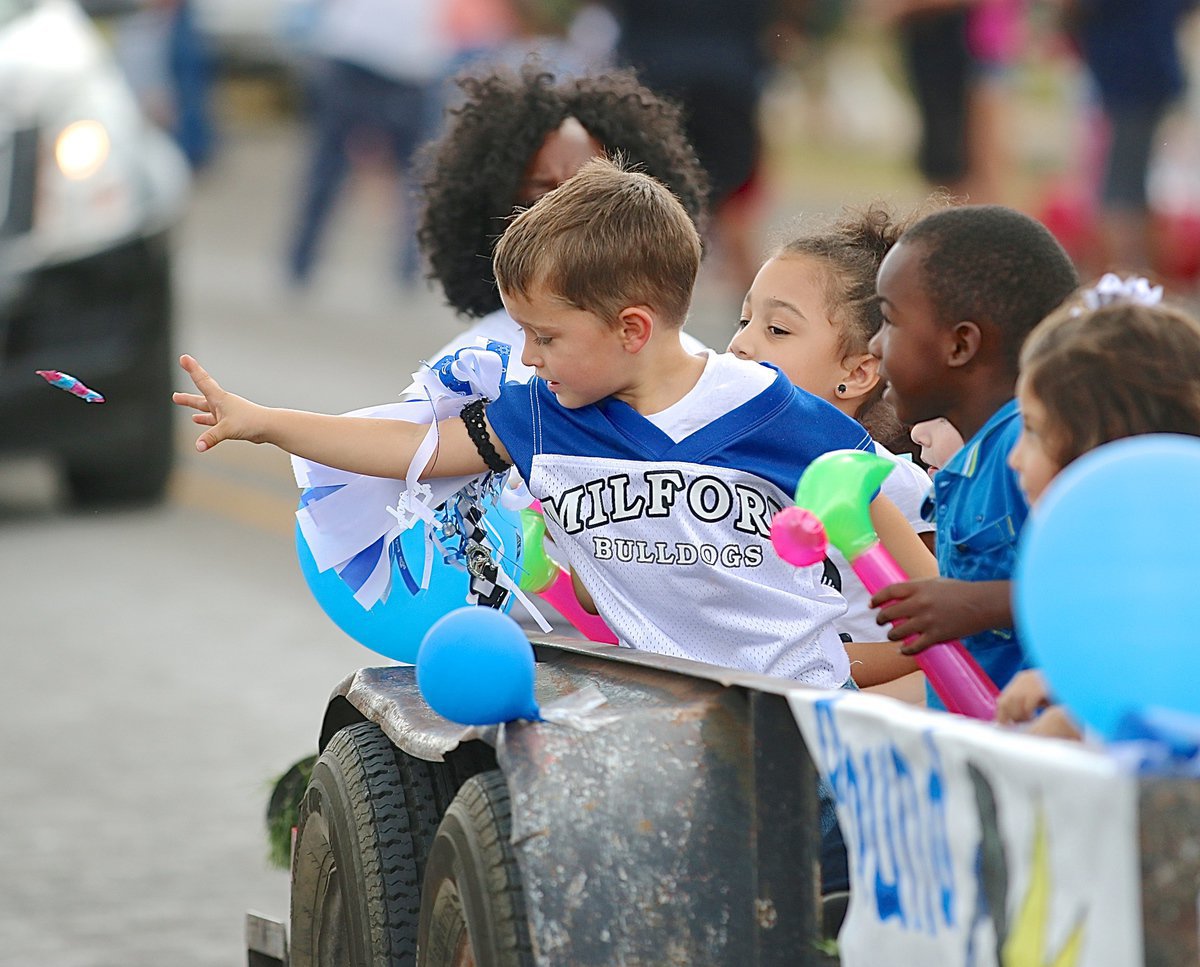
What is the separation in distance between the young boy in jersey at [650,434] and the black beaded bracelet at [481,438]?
0.05m

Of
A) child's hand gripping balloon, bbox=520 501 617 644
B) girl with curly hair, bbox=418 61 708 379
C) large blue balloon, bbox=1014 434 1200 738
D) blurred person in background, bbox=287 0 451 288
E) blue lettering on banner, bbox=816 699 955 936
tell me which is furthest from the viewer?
blurred person in background, bbox=287 0 451 288

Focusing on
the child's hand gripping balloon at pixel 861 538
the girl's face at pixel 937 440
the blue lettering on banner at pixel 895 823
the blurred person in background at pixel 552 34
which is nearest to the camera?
the blue lettering on banner at pixel 895 823

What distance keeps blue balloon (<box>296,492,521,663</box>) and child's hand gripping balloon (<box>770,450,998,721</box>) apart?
75cm

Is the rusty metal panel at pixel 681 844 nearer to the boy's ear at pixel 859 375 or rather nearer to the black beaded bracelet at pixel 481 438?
the black beaded bracelet at pixel 481 438

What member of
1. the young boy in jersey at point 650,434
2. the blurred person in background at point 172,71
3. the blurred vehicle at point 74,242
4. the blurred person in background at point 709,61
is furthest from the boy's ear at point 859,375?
the blurred person in background at point 172,71

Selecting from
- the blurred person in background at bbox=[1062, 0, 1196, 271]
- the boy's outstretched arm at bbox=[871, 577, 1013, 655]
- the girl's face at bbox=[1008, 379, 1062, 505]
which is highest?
the blurred person in background at bbox=[1062, 0, 1196, 271]

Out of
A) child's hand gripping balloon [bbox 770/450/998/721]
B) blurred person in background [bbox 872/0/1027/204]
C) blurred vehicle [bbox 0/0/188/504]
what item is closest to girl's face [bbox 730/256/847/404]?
child's hand gripping balloon [bbox 770/450/998/721]

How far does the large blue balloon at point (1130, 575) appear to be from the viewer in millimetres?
1869

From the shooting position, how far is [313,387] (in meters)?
12.3

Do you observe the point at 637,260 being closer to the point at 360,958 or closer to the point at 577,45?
the point at 360,958

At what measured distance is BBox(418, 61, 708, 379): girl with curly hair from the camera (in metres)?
4.08

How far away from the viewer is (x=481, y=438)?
10.4 ft

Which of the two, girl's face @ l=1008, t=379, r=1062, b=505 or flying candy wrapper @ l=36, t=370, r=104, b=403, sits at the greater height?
flying candy wrapper @ l=36, t=370, r=104, b=403

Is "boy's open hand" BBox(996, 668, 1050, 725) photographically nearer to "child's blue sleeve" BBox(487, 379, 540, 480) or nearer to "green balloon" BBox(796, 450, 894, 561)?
"green balloon" BBox(796, 450, 894, 561)
